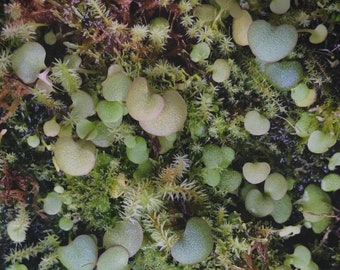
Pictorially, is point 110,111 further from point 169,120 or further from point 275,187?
point 275,187

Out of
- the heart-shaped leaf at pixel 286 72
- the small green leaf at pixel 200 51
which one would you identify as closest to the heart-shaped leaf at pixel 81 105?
the small green leaf at pixel 200 51

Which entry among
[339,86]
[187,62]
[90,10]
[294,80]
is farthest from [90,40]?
[339,86]

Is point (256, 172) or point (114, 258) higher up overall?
point (256, 172)

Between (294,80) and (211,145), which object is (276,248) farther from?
(294,80)

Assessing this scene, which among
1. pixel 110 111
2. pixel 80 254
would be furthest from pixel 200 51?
pixel 80 254

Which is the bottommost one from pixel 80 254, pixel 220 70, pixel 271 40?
pixel 80 254

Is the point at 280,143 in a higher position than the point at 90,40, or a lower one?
lower

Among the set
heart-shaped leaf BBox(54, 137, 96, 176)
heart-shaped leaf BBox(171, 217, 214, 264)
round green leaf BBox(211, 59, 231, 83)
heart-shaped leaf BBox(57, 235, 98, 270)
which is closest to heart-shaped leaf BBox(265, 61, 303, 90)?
round green leaf BBox(211, 59, 231, 83)
